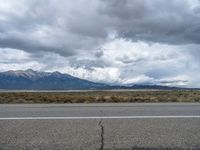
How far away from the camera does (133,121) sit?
9172 millimetres

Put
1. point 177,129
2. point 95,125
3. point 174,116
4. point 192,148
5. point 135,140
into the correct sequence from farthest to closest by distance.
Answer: point 174,116 < point 95,125 < point 177,129 < point 135,140 < point 192,148

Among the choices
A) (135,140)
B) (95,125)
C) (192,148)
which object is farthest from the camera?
(95,125)

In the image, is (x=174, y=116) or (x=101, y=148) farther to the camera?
(x=174, y=116)

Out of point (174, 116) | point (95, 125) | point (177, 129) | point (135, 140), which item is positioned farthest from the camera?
point (174, 116)

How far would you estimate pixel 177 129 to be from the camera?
7945mm

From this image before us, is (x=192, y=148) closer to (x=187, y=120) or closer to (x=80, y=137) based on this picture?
(x=80, y=137)

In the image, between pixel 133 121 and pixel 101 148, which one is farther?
pixel 133 121

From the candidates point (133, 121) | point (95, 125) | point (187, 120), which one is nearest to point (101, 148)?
point (95, 125)

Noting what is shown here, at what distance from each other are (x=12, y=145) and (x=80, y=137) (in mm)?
1384

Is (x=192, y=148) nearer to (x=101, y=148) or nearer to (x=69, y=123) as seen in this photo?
(x=101, y=148)

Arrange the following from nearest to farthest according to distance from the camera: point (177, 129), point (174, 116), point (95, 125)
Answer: point (177, 129) < point (95, 125) < point (174, 116)

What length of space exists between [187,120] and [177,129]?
144 cm

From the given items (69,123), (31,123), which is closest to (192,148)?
(69,123)

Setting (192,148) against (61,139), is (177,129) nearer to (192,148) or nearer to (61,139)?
(192,148)
